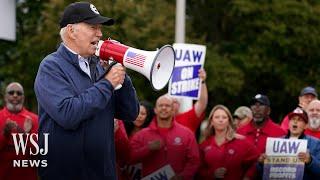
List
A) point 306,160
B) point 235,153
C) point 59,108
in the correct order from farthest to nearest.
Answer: point 235,153
point 306,160
point 59,108

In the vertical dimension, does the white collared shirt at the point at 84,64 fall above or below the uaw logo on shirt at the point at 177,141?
above

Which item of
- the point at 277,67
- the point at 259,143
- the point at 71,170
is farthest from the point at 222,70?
the point at 71,170

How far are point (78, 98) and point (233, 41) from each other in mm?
21858

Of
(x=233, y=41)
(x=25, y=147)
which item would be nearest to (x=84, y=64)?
(x=25, y=147)

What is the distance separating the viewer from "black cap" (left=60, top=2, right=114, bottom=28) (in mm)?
4961

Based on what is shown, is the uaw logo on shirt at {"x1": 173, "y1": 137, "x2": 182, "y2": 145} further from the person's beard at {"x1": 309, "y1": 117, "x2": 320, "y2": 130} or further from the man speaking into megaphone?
the man speaking into megaphone

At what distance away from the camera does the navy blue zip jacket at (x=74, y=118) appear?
4746mm

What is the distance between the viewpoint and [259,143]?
9.77 metres

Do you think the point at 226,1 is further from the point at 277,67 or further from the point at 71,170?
the point at 71,170

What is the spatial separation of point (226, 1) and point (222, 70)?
3229 mm

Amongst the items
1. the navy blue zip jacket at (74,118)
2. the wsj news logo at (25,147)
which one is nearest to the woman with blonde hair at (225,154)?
the wsj news logo at (25,147)

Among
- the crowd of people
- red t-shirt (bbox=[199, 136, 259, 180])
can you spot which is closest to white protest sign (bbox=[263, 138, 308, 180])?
the crowd of people

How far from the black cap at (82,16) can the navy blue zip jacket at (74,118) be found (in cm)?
16

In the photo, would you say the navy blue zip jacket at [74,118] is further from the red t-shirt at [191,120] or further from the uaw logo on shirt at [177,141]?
the red t-shirt at [191,120]
